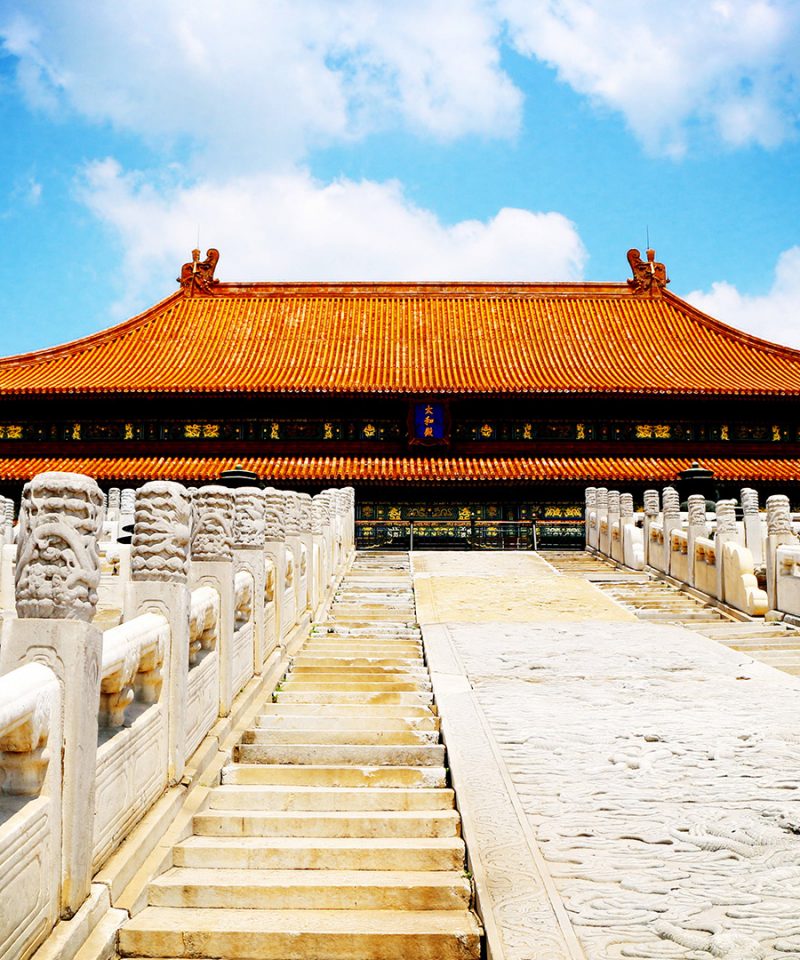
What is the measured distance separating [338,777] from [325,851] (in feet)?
3.31

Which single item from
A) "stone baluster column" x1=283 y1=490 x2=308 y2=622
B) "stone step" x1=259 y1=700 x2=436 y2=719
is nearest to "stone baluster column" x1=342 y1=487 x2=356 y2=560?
"stone baluster column" x1=283 y1=490 x2=308 y2=622

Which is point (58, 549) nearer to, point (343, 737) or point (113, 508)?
point (343, 737)

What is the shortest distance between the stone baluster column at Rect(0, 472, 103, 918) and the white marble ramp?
62.7 inches

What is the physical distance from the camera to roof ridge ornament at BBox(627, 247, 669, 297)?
31344 millimetres

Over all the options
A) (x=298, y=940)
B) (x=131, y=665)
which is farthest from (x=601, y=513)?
(x=298, y=940)

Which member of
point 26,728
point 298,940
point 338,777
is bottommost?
point 298,940

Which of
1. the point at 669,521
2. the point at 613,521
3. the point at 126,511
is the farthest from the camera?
the point at 613,521

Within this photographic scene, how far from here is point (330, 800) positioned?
4.70 m

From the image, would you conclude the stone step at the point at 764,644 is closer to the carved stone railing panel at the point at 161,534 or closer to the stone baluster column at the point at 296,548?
the stone baluster column at the point at 296,548

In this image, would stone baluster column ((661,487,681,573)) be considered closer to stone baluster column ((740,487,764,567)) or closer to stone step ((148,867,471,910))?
stone baluster column ((740,487,764,567))

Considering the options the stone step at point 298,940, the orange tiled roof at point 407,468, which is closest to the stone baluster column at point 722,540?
the stone step at point 298,940

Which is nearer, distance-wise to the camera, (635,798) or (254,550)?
(635,798)

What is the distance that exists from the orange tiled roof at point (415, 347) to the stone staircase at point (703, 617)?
10.8 metres

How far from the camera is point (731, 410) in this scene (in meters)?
26.1
